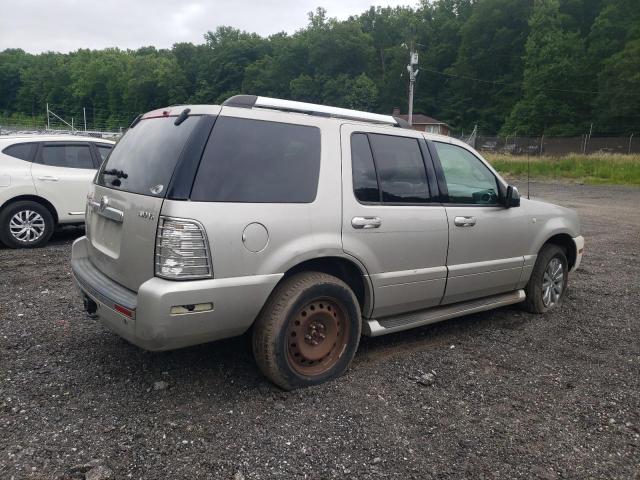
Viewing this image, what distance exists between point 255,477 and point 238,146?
1881 mm

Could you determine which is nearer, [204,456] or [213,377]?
[204,456]

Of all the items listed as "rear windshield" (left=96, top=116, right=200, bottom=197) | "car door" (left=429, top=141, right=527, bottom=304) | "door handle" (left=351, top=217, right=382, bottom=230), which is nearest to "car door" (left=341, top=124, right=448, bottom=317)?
"door handle" (left=351, top=217, right=382, bottom=230)

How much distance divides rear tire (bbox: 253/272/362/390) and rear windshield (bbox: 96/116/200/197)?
1.02 m

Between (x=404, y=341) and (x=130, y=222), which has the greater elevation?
(x=130, y=222)

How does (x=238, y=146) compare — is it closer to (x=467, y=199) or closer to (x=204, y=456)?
(x=204, y=456)

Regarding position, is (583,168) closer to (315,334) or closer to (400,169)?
(400,169)

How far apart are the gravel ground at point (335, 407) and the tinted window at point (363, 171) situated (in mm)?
1303

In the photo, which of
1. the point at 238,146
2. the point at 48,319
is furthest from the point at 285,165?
the point at 48,319

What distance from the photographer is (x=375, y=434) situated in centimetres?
298

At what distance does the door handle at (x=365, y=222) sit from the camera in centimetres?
356

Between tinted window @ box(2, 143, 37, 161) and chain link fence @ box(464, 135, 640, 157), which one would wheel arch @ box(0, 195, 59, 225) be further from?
chain link fence @ box(464, 135, 640, 157)

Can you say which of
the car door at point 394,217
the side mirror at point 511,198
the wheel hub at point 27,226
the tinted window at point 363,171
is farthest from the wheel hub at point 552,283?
the wheel hub at point 27,226

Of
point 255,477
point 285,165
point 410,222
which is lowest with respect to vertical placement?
point 255,477

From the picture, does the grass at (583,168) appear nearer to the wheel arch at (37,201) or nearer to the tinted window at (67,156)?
the tinted window at (67,156)
